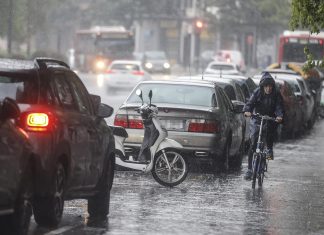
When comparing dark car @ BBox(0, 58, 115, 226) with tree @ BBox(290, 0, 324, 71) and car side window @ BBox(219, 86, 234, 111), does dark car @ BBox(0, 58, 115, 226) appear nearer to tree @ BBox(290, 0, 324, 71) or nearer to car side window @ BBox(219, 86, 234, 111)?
tree @ BBox(290, 0, 324, 71)

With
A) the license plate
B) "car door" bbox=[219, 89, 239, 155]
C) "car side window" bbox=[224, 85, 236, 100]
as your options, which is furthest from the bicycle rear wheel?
"car side window" bbox=[224, 85, 236, 100]

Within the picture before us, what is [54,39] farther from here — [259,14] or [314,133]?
[314,133]

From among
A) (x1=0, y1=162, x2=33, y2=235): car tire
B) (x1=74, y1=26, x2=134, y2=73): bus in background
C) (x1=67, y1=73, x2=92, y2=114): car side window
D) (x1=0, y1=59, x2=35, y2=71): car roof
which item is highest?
(x1=0, y1=59, x2=35, y2=71): car roof

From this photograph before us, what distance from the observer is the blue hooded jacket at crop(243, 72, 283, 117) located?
59.5 ft

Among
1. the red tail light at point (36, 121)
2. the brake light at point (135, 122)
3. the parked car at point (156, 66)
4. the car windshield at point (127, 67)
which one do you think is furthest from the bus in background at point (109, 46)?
the red tail light at point (36, 121)

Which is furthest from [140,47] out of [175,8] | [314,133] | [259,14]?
[314,133]

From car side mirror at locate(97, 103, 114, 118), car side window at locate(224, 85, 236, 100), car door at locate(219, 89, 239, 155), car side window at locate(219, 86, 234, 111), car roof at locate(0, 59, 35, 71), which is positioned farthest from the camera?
car side window at locate(224, 85, 236, 100)

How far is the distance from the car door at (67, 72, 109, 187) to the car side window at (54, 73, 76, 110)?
164 mm

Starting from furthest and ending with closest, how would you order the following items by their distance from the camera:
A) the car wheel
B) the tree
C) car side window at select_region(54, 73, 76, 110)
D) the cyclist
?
the cyclist, the tree, car side window at select_region(54, 73, 76, 110), the car wheel

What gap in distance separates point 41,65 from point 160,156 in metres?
5.55

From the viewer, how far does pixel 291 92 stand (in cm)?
3005

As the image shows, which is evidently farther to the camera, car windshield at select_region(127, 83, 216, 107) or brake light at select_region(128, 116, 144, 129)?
car windshield at select_region(127, 83, 216, 107)

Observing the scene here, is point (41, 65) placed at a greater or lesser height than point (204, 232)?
greater

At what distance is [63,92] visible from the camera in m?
12.2
